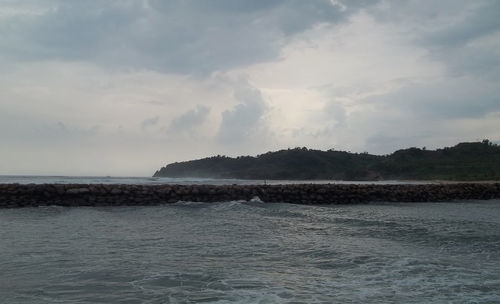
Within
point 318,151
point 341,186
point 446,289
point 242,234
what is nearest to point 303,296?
point 446,289

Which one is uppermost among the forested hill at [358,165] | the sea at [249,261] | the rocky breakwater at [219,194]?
the forested hill at [358,165]

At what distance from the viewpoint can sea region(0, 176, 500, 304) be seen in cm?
623

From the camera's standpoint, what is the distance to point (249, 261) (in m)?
8.43

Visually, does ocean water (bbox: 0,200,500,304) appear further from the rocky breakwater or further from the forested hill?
the forested hill

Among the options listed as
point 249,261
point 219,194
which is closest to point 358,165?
point 219,194

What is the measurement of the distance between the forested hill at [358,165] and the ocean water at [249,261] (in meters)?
38.7

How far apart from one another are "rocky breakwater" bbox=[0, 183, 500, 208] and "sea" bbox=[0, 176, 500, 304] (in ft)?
20.9

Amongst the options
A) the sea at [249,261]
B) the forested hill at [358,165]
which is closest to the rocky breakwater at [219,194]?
the sea at [249,261]

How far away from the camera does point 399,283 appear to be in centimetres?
679

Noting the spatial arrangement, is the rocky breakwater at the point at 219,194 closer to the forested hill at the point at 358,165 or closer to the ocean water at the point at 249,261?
the ocean water at the point at 249,261

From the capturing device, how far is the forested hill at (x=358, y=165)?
54528 mm

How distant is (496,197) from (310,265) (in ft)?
80.6

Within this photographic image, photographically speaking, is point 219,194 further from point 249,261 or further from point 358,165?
point 358,165

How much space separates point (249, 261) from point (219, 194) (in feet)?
49.8
